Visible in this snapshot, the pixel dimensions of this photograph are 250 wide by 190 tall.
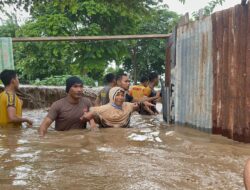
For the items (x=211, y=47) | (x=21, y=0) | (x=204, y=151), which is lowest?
(x=204, y=151)

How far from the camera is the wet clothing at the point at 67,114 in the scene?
6330mm

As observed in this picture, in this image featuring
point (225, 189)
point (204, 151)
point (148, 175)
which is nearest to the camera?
point (225, 189)

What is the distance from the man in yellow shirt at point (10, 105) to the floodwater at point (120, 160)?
201 millimetres

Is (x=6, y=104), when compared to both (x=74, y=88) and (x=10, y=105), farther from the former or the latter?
(x=74, y=88)

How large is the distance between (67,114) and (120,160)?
7.03ft

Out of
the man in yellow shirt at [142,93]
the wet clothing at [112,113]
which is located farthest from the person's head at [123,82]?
the man in yellow shirt at [142,93]

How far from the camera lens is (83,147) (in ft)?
17.4

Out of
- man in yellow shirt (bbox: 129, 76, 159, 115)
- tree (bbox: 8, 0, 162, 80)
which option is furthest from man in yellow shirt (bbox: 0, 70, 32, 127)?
tree (bbox: 8, 0, 162, 80)

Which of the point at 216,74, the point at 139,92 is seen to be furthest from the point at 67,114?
the point at 139,92

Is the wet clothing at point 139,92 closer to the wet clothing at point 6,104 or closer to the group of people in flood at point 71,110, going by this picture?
the group of people in flood at point 71,110

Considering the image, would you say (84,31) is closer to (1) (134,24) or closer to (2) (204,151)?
(1) (134,24)

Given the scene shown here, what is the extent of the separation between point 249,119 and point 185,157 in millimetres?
→ 1244

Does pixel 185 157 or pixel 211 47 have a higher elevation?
pixel 211 47

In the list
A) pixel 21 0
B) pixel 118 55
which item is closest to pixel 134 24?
pixel 118 55
